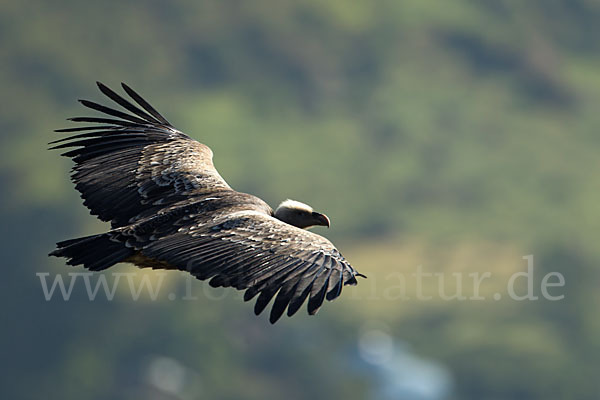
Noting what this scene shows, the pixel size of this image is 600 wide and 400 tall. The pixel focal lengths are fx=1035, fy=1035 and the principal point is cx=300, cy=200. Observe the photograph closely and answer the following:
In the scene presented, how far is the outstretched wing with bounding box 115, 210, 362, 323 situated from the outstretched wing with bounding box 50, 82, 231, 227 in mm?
1610

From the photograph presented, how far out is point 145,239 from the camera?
15.3 metres

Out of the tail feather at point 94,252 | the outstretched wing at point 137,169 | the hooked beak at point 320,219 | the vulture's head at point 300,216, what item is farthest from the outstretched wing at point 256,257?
the hooked beak at point 320,219

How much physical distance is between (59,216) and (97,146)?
172 metres

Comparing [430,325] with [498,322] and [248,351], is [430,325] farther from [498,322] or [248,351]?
[248,351]

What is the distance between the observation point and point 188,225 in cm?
1543

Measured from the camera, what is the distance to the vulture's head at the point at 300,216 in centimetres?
1734

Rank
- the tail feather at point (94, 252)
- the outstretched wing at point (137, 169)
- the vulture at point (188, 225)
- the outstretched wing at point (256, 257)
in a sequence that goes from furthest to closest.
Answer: the outstretched wing at point (137, 169), the tail feather at point (94, 252), the vulture at point (188, 225), the outstretched wing at point (256, 257)

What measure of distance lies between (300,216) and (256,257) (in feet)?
11.1

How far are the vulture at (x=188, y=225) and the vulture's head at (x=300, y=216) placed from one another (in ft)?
0.06

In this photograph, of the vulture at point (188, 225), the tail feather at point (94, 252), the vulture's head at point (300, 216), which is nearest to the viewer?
the vulture at point (188, 225)

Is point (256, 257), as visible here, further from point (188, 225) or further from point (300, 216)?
point (300, 216)

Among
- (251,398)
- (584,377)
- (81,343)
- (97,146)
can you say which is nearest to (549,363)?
(584,377)

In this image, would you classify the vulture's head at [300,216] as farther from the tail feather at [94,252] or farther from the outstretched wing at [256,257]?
the tail feather at [94,252]

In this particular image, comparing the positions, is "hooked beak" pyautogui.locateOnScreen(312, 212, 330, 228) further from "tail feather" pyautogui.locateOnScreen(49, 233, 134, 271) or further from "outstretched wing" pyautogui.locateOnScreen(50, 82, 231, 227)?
"tail feather" pyautogui.locateOnScreen(49, 233, 134, 271)
